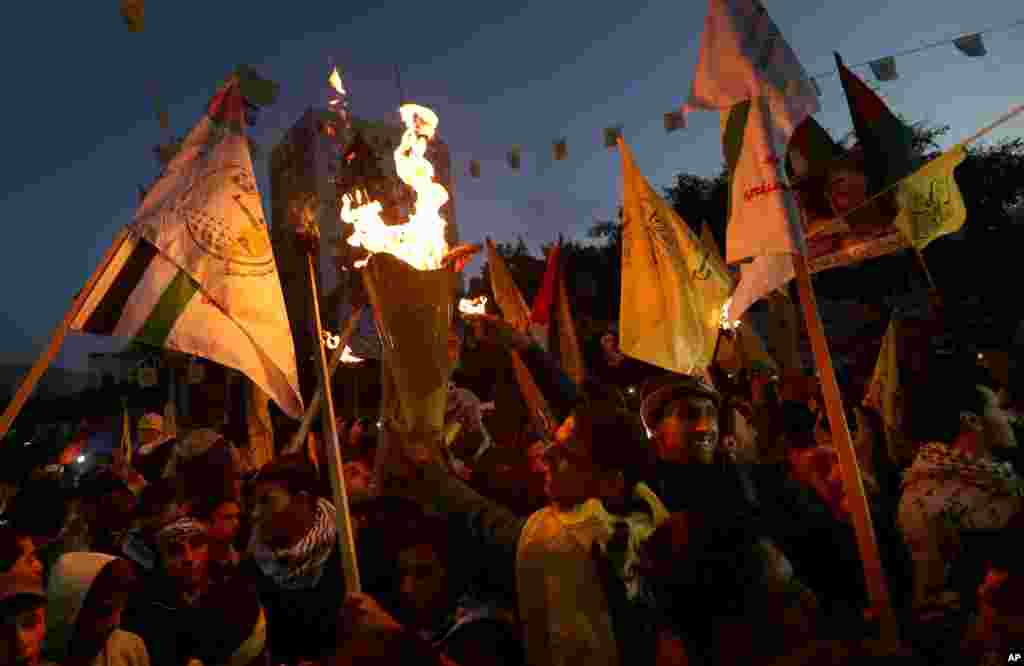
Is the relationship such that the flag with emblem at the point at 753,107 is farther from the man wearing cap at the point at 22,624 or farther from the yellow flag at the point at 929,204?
the man wearing cap at the point at 22,624

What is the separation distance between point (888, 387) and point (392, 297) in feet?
12.9

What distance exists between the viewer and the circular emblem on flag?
9.86ft

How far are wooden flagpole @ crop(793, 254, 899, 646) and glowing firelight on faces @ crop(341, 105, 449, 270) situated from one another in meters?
5.63

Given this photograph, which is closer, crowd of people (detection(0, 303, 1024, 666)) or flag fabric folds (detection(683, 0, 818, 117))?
crowd of people (detection(0, 303, 1024, 666))

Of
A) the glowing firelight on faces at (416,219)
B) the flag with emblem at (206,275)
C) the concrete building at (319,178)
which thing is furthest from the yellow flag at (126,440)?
the concrete building at (319,178)

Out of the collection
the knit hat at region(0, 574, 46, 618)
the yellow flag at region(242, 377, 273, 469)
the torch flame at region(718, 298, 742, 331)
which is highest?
the torch flame at region(718, 298, 742, 331)

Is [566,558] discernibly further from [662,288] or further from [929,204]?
[929,204]

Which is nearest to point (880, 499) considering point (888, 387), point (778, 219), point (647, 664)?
point (888, 387)

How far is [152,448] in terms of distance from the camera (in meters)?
7.75

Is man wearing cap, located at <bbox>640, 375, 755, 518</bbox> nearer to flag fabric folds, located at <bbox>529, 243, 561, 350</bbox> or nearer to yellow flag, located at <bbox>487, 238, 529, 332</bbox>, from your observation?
flag fabric folds, located at <bbox>529, 243, 561, 350</bbox>

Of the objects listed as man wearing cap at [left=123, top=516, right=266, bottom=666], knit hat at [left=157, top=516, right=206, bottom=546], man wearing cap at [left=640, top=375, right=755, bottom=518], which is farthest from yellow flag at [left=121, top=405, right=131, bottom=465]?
man wearing cap at [left=640, top=375, right=755, bottom=518]

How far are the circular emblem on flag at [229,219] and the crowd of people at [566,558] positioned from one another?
101 centimetres

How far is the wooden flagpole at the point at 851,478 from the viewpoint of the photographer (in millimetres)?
2615

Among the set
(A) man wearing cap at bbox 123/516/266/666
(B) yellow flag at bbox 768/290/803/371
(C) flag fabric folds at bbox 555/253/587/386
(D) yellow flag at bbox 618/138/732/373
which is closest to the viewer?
(A) man wearing cap at bbox 123/516/266/666
